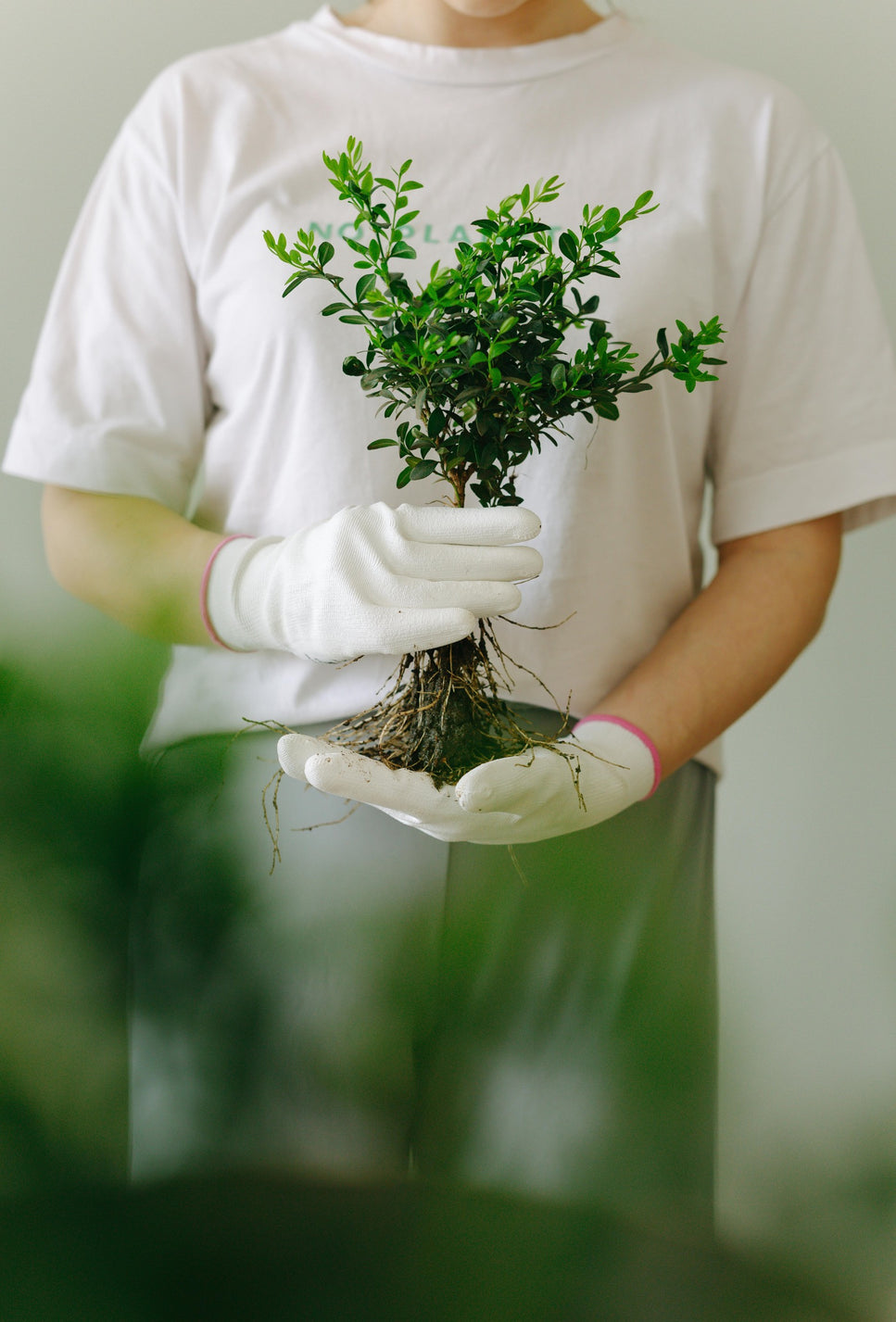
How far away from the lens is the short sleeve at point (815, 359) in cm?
101

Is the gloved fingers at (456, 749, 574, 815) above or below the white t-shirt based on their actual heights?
below

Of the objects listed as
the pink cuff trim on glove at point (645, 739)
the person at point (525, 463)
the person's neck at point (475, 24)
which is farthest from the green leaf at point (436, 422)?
the person's neck at point (475, 24)

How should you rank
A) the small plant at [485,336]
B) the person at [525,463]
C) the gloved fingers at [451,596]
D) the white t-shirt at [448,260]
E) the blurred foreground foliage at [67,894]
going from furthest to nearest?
the white t-shirt at [448,260]
the person at [525,463]
the gloved fingers at [451,596]
the small plant at [485,336]
the blurred foreground foliage at [67,894]

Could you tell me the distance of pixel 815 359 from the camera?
1021 mm

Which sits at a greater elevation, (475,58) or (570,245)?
(475,58)

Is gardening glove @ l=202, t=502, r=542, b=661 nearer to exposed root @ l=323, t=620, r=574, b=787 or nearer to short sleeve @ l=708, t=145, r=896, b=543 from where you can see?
exposed root @ l=323, t=620, r=574, b=787

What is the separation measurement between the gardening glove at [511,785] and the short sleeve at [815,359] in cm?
32

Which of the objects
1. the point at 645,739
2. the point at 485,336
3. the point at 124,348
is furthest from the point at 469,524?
the point at 124,348

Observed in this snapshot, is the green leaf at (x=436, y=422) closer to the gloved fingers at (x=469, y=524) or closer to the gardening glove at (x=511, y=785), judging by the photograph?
the gloved fingers at (x=469, y=524)

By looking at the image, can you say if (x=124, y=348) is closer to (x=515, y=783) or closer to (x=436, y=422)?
(x=436, y=422)

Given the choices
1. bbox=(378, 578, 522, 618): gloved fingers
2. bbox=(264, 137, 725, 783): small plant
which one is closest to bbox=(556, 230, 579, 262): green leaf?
bbox=(264, 137, 725, 783): small plant

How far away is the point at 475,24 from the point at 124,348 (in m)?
0.48

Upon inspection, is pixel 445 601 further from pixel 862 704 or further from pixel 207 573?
pixel 862 704

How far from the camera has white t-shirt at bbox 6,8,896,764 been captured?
0.96 metres
